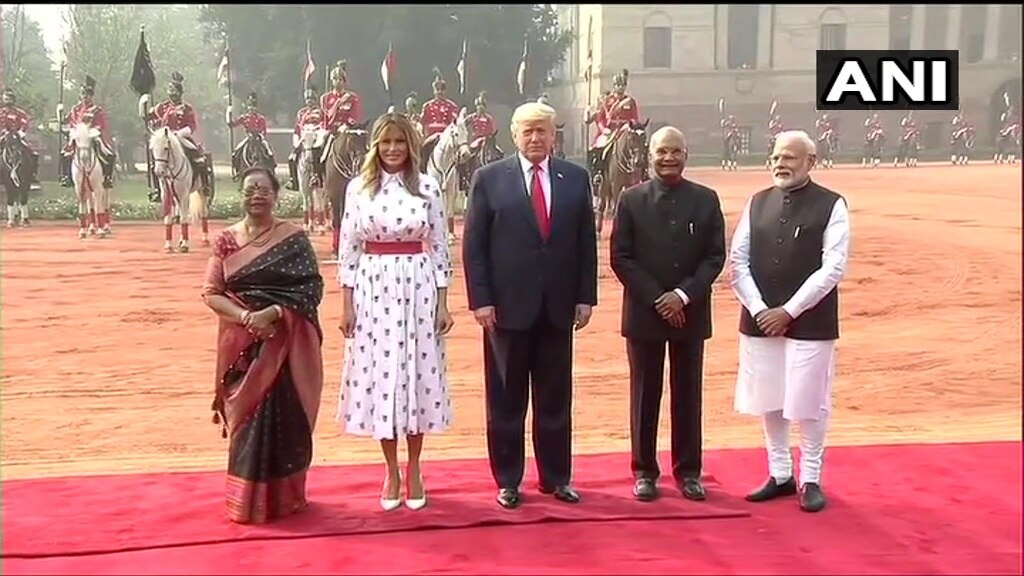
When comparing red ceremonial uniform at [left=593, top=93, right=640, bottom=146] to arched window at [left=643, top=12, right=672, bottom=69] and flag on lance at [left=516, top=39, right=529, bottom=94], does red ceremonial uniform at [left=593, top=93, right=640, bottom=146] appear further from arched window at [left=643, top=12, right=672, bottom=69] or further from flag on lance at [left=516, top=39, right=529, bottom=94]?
flag on lance at [left=516, top=39, right=529, bottom=94]

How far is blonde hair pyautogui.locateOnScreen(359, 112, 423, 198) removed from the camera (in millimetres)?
2895

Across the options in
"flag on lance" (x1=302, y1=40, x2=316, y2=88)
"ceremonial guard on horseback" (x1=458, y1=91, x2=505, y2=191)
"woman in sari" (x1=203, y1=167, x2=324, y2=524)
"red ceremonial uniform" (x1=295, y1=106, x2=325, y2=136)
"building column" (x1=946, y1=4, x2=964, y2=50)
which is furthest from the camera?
"ceremonial guard on horseback" (x1=458, y1=91, x2=505, y2=191)

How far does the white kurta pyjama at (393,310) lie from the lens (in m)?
2.88

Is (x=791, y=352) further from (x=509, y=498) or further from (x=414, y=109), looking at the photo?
(x=414, y=109)

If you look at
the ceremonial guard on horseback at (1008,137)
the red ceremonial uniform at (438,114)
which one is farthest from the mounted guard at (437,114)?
the ceremonial guard on horseback at (1008,137)

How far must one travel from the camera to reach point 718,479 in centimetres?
335

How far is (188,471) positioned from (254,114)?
1934 mm

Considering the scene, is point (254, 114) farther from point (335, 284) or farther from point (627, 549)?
point (627, 549)

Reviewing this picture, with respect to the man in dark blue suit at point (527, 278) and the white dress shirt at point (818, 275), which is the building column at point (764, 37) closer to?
the white dress shirt at point (818, 275)

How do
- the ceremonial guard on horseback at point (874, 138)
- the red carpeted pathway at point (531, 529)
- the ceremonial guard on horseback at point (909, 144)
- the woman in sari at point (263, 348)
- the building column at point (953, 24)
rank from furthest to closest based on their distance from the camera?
the ceremonial guard on horseback at point (909, 144) < the ceremonial guard on horseback at point (874, 138) < the building column at point (953, 24) < the woman in sari at point (263, 348) < the red carpeted pathway at point (531, 529)

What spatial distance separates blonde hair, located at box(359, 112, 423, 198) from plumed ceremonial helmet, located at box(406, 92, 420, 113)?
1.93 metres

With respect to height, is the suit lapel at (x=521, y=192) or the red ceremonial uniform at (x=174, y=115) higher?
the red ceremonial uniform at (x=174, y=115)

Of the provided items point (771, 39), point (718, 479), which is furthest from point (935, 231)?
point (718, 479)

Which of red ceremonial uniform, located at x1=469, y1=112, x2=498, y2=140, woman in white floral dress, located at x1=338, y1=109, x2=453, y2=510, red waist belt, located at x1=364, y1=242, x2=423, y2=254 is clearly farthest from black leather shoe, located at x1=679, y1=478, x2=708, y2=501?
red ceremonial uniform, located at x1=469, y1=112, x2=498, y2=140
